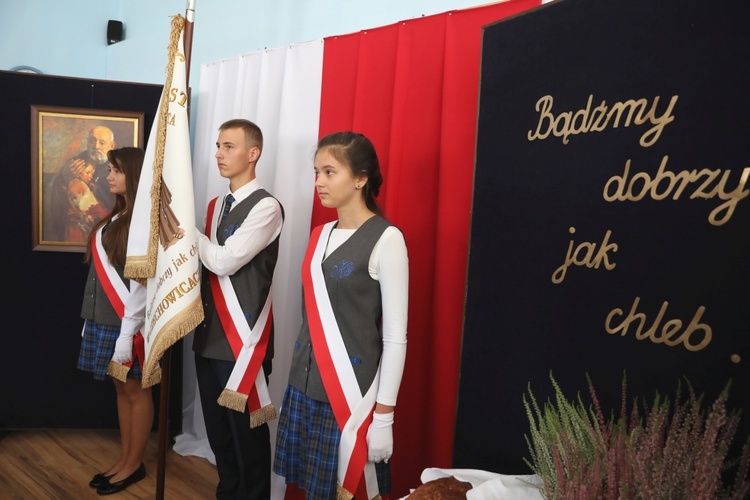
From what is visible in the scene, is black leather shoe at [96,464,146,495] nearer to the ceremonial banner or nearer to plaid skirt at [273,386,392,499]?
the ceremonial banner

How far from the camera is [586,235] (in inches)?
48.8

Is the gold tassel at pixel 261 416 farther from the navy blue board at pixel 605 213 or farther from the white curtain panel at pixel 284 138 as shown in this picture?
the navy blue board at pixel 605 213

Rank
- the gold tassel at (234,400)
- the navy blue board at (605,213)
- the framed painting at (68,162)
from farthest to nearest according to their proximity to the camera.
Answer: the framed painting at (68,162)
the gold tassel at (234,400)
the navy blue board at (605,213)

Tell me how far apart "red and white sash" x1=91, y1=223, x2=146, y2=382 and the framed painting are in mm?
518

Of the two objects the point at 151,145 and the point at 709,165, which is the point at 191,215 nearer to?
the point at 151,145

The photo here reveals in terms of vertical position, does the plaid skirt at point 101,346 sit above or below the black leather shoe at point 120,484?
above

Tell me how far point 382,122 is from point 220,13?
59.6 inches

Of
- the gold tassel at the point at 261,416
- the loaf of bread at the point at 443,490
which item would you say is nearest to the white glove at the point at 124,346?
the gold tassel at the point at 261,416

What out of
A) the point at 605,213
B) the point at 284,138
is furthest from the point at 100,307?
the point at 605,213

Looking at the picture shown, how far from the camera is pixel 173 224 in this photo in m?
1.93

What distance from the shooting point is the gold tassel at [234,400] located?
2.02m

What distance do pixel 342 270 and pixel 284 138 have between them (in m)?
1.12

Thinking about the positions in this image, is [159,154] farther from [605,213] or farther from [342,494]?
[605,213]

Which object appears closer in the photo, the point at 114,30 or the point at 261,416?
the point at 261,416
